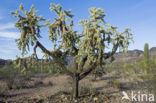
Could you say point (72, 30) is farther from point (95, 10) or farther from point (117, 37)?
point (117, 37)

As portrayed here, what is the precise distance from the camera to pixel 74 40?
27.9ft

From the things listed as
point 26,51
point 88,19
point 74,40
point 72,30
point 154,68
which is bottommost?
point 154,68

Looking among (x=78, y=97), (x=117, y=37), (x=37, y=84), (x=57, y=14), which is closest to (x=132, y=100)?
(x=78, y=97)

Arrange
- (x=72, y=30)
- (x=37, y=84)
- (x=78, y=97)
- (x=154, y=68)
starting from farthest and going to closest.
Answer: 1. (x=37, y=84)
2. (x=78, y=97)
3. (x=72, y=30)
4. (x=154, y=68)

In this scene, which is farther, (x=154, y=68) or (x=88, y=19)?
(x=88, y=19)

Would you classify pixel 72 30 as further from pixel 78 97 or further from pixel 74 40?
pixel 78 97

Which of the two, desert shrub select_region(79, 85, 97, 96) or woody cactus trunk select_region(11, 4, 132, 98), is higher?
woody cactus trunk select_region(11, 4, 132, 98)

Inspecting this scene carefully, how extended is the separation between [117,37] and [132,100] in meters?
3.63

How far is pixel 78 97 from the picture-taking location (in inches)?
360

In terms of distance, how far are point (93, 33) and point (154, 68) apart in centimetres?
338

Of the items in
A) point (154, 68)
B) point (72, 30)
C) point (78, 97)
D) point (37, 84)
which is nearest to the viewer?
point (154, 68)

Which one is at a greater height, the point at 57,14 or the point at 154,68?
the point at 57,14

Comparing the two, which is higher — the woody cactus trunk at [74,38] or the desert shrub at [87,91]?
the woody cactus trunk at [74,38]

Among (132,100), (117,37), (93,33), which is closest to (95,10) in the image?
(93,33)
